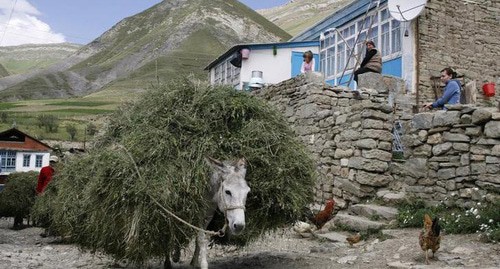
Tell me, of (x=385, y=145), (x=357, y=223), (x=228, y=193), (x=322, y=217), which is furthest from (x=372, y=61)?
(x=228, y=193)

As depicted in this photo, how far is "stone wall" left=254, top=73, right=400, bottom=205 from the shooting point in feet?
32.4

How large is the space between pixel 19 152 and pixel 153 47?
106 metres

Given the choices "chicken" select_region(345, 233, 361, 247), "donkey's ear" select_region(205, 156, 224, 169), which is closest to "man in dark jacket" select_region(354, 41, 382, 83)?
"chicken" select_region(345, 233, 361, 247)

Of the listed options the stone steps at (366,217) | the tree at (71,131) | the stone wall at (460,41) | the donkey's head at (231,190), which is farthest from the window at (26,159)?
the donkey's head at (231,190)

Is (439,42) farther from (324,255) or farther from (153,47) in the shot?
(153,47)

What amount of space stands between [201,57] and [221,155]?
10646 cm

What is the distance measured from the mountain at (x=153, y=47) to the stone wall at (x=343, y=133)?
81.4 m

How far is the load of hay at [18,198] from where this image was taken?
1533cm

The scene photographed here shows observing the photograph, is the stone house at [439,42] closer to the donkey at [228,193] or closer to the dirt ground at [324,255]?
the dirt ground at [324,255]

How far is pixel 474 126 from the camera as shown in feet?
27.6

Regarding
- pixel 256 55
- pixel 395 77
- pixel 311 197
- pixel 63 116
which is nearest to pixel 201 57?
pixel 63 116

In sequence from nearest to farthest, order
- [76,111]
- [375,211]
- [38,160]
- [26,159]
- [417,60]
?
[375,211] → [417,60] → [26,159] → [38,160] → [76,111]

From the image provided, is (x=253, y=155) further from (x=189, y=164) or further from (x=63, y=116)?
(x=63, y=116)

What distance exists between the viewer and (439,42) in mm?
14875
